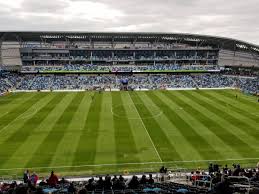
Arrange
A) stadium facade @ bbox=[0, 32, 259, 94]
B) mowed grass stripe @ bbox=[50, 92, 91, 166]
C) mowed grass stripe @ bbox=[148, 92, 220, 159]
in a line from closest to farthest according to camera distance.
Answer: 1. mowed grass stripe @ bbox=[50, 92, 91, 166]
2. mowed grass stripe @ bbox=[148, 92, 220, 159]
3. stadium facade @ bbox=[0, 32, 259, 94]

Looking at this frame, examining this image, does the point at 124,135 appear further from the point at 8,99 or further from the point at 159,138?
the point at 8,99

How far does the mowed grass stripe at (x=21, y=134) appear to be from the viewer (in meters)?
34.5

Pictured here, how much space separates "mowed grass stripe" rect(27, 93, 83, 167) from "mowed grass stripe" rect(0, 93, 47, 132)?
6.65m

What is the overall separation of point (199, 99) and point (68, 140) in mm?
36859

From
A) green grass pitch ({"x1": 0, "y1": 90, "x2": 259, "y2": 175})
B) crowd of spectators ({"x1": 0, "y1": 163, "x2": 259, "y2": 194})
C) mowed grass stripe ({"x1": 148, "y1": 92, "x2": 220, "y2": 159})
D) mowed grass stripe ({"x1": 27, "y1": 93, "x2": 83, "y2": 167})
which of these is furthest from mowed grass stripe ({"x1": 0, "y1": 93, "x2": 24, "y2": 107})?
crowd of spectators ({"x1": 0, "y1": 163, "x2": 259, "y2": 194})

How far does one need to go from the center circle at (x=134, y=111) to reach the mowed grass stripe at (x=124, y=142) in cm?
190

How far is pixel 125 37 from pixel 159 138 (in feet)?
279

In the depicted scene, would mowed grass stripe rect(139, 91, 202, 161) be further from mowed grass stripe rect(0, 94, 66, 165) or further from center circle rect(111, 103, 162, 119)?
mowed grass stripe rect(0, 94, 66, 165)

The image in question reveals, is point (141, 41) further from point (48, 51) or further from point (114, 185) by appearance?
point (114, 185)

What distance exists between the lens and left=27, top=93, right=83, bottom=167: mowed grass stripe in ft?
106

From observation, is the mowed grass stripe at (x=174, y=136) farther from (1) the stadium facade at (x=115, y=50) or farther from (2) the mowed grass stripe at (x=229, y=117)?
(1) the stadium facade at (x=115, y=50)

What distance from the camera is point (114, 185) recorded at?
17.4 m

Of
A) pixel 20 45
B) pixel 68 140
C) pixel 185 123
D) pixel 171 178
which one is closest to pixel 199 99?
pixel 185 123

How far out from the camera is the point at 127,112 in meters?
55.6
